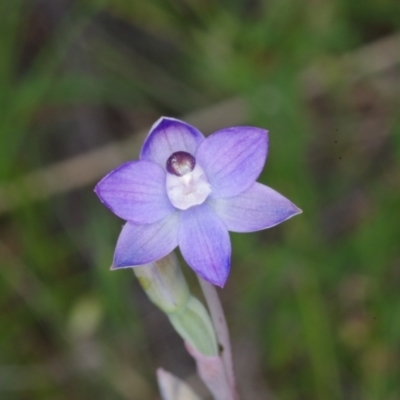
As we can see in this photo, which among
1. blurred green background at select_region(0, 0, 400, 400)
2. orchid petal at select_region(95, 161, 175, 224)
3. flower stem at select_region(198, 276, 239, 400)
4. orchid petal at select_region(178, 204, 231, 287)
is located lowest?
flower stem at select_region(198, 276, 239, 400)

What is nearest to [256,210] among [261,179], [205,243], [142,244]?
[205,243]

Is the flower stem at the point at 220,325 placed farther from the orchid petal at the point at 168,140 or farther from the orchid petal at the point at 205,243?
the orchid petal at the point at 168,140

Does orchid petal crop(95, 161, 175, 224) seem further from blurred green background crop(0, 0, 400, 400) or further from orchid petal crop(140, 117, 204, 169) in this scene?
blurred green background crop(0, 0, 400, 400)

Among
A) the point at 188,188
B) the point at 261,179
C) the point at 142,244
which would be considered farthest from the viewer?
the point at 261,179

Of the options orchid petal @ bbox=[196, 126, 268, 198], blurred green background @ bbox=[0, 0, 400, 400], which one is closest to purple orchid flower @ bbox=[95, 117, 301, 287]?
orchid petal @ bbox=[196, 126, 268, 198]

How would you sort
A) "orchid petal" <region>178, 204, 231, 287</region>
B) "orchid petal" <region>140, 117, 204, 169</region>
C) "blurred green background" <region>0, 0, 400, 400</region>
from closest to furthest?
"orchid petal" <region>178, 204, 231, 287</region> → "orchid petal" <region>140, 117, 204, 169</region> → "blurred green background" <region>0, 0, 400, 400</region>

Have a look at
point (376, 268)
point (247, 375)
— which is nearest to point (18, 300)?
point (247, 375)

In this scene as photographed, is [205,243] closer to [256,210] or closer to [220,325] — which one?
[256,210]
